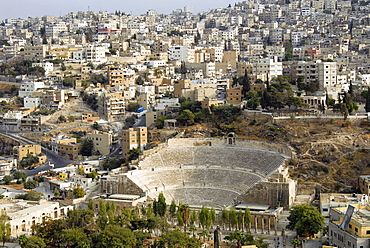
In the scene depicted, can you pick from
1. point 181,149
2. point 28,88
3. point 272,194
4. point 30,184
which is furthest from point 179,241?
point 28,88

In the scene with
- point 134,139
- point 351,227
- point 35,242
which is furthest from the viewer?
point 134,139

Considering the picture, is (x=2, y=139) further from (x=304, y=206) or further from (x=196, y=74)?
Result: (x=304, y=206)

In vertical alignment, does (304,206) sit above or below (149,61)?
below

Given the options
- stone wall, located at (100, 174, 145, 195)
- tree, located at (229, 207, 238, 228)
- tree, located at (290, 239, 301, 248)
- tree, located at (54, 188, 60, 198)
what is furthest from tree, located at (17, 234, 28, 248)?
tree, located at (290, 239, 301, 248)

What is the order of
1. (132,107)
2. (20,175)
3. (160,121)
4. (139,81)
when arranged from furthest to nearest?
(139,81), (132,107), (160,121), (20,175)

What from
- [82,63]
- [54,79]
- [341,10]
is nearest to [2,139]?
[54,79]

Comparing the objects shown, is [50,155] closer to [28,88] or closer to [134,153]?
[134,153]
